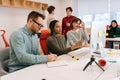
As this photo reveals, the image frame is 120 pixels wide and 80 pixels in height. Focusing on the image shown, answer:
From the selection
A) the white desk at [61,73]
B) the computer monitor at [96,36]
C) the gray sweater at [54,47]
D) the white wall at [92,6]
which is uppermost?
the white wall at [92,6]

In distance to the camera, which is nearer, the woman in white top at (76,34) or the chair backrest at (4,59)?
the chair backrest at (4,59)

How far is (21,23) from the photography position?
4785 millimetres

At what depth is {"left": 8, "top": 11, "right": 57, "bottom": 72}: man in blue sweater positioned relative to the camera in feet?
5.63

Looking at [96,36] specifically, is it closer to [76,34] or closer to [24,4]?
[76,34]

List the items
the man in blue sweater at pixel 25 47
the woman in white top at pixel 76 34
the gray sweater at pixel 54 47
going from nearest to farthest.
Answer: the man in blue sweater at pixel 25 47, the gray sweater at pixel 54 47, the woman in white top at pixel 76 34

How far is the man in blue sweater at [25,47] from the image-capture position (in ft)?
5.63

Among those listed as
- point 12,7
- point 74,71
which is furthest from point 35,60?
point 12,7

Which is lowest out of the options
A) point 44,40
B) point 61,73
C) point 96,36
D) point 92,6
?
point 61,73

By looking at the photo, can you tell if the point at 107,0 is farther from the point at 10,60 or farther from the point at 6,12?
the point at 10,60

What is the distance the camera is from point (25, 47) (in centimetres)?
182

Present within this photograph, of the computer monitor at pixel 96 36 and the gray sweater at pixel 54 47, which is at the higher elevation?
the computer monitor at pixel 96 36

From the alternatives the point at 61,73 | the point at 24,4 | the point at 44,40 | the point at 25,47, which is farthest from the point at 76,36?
the point at 24,4

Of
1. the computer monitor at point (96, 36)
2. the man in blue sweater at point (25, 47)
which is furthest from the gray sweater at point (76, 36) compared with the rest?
the man in blue sweater at point (25, 47)

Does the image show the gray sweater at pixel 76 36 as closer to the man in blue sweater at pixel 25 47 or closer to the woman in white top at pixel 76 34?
the woman in white top at pixel 76 34
